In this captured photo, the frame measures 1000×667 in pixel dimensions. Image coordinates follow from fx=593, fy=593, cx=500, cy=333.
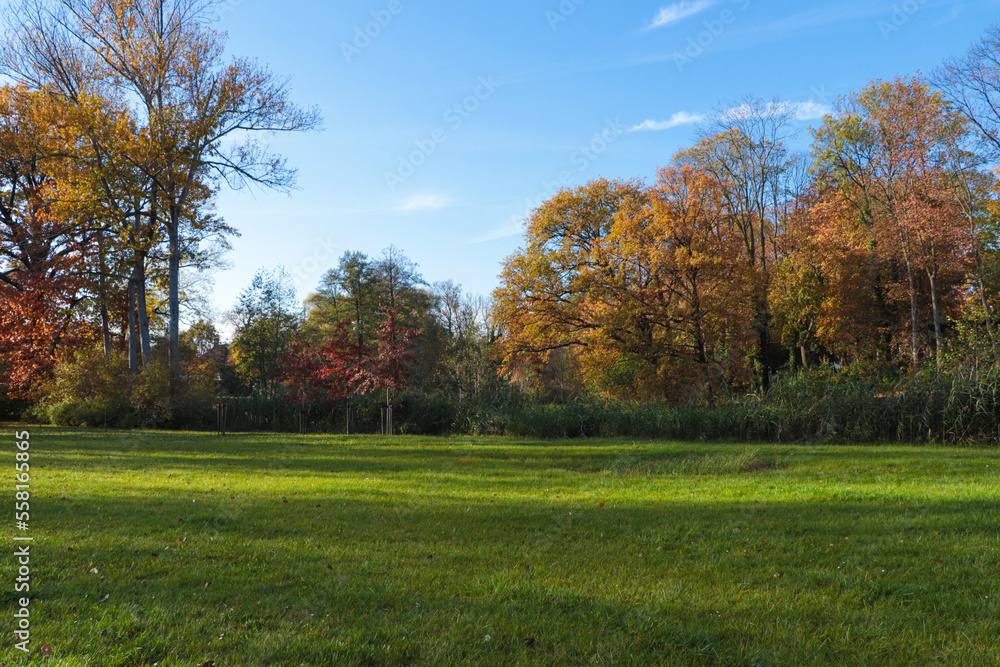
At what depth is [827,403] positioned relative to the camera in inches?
564

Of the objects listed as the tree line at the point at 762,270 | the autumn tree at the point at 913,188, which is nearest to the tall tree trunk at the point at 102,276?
the tree line at the point at 762,270

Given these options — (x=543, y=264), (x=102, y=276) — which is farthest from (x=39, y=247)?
(x=543, y=264)

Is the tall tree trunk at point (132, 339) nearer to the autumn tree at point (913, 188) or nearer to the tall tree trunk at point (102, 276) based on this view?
the tall tree trunk at point (102, 276)

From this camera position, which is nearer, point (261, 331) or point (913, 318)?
point (913, 318)

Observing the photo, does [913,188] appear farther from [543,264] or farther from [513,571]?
[513,571]

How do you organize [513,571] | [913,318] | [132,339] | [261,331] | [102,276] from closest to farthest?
[513,571], [132,339], [102,276], [913,318], [261,331]

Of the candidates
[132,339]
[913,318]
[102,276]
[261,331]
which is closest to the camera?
[132,339]

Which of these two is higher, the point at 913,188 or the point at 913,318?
the point at 913,188

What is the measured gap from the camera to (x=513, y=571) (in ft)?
14.9

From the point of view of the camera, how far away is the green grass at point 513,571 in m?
3.27

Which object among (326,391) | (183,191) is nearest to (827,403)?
(326,391)

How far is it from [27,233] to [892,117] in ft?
113

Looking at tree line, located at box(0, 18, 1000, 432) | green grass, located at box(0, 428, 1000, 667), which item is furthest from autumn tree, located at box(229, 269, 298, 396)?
green grass, located at box(0, 428, 1000, 667)

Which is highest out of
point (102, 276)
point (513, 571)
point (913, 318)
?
point (102, 276)
